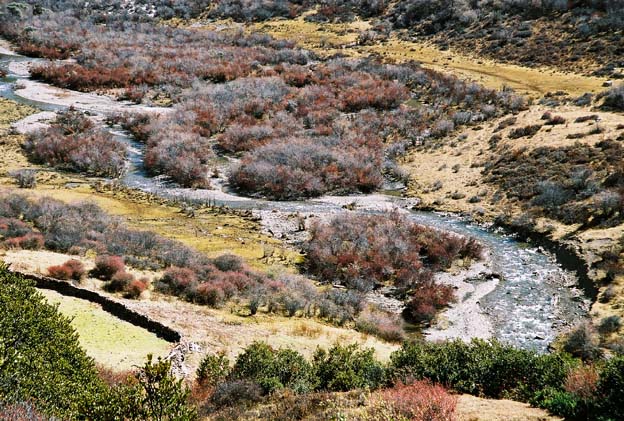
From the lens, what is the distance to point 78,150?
4197 centimetres

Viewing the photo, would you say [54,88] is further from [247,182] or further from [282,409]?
[282,409]

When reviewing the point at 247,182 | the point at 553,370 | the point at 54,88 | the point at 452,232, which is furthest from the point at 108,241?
the point at 54,88

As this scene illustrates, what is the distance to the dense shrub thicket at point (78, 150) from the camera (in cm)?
Answer: 4081

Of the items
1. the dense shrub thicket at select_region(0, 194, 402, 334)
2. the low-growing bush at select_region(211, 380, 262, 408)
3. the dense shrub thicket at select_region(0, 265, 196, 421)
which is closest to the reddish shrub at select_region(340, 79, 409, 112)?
the dense shrub thicket at select_region(0, 194, 402, 334)

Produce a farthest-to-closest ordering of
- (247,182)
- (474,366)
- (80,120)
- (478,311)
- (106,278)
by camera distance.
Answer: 1. (80,120)
2. (247,182)
3. (478,311)
4. (106,278)
5. (474,366)

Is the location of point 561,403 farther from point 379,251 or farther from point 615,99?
point 615,99

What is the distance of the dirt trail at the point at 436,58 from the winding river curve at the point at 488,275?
23388mm

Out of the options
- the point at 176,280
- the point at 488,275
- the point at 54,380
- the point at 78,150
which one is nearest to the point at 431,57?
the point at 78,150

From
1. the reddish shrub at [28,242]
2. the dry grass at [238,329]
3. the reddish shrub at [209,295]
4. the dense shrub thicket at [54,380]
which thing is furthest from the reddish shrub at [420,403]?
the reddish shrub at [28,242]

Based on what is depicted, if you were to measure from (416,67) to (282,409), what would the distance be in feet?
179

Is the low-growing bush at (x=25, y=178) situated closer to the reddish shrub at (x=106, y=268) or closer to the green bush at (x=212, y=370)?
the reddish shrub at (x=106, y=268)

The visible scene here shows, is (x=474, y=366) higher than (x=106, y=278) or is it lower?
higher

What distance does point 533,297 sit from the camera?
25094 mm

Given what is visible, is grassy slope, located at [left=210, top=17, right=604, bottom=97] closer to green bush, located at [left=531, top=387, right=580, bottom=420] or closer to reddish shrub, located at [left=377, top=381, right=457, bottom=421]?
green bush, located at [left=531, top=387, right=580, bottom=420]
